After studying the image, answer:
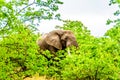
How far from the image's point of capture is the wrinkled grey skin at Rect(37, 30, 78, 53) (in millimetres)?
24873

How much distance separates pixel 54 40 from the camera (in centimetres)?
2583

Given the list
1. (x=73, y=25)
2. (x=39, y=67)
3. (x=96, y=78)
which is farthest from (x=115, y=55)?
(x=73, y=25)

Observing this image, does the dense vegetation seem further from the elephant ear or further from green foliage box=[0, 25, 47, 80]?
the elephant ear

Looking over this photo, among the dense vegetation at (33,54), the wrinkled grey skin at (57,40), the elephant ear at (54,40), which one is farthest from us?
the elephant ear at (54,40)

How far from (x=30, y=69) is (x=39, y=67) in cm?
39

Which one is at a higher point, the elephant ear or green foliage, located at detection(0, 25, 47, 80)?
the elephant ear

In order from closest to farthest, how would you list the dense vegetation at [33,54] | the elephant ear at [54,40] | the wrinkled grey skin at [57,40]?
the dense vegetation at [33,54] → the wrinkled grey skin at [57,40] → the elephant ear at [54,40]

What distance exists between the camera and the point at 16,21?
14.9 meters

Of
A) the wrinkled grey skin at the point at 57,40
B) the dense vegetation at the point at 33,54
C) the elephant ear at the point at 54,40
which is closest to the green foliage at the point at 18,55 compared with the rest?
the dense vegetation at the point at 33,54

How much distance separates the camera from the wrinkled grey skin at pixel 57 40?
2487 centimetres

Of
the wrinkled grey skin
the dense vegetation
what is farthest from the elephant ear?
the dense vegetation

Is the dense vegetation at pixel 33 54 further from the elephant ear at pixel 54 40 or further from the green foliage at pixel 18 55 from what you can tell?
the elephant ear at pixel 54 40

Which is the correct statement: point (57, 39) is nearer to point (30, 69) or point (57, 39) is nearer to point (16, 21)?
point (30, 69)

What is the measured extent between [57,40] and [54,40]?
24cm
